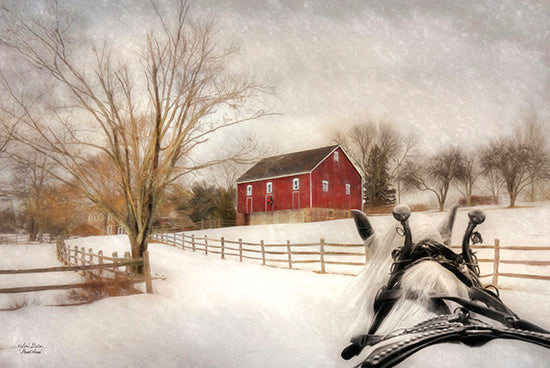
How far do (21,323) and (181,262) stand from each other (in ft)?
1.55

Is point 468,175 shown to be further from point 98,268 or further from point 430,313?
point 98,268

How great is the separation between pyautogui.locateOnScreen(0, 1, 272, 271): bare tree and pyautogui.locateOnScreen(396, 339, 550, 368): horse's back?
2.56ft

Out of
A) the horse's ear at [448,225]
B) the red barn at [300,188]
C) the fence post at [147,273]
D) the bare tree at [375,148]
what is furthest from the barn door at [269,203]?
the horse's ear at [448,225]

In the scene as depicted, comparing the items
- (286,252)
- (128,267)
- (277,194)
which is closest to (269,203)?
(277,194)

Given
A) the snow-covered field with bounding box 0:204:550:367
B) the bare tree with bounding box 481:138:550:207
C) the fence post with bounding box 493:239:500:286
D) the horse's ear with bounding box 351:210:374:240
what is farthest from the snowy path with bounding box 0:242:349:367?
the bare tree with bounding box 481:138:550:207

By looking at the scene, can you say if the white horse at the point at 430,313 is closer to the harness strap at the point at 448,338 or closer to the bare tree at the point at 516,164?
the harness strap at the point at 448,338

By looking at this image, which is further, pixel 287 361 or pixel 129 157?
pixel 129 157

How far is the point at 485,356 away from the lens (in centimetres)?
61

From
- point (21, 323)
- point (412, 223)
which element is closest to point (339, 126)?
point (412, 223)

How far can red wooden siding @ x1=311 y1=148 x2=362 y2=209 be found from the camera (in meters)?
1.07

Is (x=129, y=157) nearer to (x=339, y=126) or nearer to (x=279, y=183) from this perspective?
(x=279, y=183)

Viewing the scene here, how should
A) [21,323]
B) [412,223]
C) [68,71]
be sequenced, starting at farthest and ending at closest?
1. [68,71]
2. [21,323]
3. [412,223]

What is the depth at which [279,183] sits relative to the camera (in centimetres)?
115

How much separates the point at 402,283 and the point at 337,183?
1.37 ft
